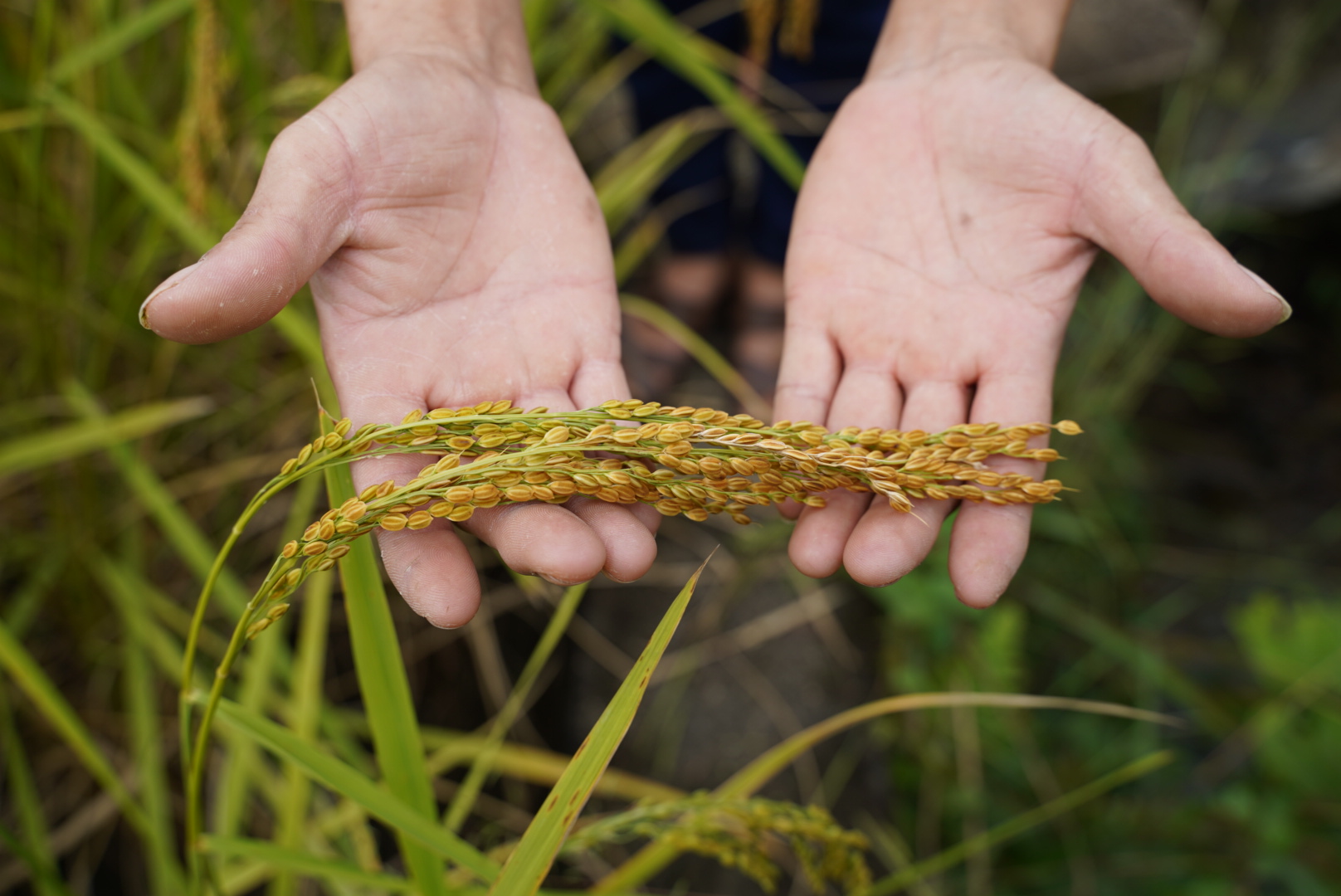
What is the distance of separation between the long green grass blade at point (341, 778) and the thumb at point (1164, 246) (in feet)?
4.45

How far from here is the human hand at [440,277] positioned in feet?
3.71

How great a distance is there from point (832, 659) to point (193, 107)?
222 centimetres

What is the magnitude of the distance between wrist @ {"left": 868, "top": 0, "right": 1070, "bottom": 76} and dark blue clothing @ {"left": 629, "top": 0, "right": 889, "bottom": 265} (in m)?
0.76

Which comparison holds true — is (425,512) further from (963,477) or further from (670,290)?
(670,290)

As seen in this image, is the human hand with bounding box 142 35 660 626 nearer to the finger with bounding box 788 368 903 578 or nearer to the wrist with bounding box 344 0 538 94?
the wrist with bounding box 344 0 538 94

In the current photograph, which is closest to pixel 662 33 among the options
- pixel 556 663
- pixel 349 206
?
pixel 349 206

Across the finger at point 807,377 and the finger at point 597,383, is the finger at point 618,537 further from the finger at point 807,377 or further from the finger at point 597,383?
the finger at point 807,377

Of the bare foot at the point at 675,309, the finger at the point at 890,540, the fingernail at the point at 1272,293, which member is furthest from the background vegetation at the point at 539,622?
the fingernail at the point at 1272,293

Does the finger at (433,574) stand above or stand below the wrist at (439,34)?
below

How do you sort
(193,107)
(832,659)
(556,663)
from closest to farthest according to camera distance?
(193,107), (556,663), (832,659)

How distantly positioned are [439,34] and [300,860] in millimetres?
1463

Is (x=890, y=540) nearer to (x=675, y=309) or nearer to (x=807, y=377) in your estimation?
(x=807, y=377)

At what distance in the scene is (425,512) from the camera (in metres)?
1.08

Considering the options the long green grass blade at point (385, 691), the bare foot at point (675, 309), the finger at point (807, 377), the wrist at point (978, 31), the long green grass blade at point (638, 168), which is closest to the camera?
the long green grass blade at point (385, 691)
